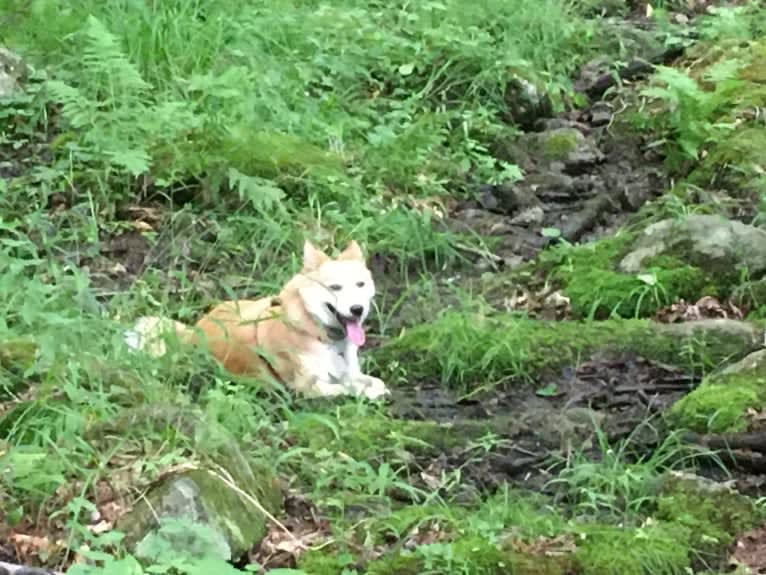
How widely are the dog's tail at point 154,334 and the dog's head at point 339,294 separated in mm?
595

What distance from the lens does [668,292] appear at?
22.5ft

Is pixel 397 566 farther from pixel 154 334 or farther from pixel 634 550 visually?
pixel 154 334

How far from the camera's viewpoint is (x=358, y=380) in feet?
19.8

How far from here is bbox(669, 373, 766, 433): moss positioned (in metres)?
5.29

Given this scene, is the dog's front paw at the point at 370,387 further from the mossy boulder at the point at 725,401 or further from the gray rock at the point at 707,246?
the gray rock at the point at 707,246

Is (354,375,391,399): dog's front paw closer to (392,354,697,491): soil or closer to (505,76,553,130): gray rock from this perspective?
(392,354,697,491): soil

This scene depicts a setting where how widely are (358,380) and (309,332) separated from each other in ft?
1.10

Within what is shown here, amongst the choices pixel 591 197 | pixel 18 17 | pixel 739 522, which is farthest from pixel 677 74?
pixel 739 522

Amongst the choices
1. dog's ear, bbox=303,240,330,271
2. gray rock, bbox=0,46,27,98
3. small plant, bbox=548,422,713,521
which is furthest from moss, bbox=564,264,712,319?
gray rock, bbox=0,46,27,98

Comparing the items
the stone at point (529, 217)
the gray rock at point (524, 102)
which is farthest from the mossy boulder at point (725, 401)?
the gray rock at point (524, 102)

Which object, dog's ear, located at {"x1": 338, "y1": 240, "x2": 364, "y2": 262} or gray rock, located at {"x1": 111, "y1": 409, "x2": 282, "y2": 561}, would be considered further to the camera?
dog's ear, located at {"x1": 338, "y1": 240, "x2": 364, "y2": 262}

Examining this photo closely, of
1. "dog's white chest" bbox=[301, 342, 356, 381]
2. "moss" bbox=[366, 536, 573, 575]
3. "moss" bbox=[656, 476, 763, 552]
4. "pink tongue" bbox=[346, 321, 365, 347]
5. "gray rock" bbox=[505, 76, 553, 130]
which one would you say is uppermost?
"moss" bbox=[366, 536, 573, 575]

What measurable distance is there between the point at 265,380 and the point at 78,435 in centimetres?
133

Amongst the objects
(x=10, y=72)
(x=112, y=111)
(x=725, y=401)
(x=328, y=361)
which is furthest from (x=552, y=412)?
(x=10, y=72)
